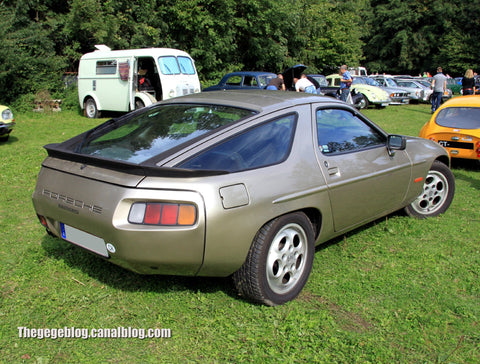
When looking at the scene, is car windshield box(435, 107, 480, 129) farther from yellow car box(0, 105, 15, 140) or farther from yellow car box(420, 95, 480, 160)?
yellow car box(0, 105, 15, 140)

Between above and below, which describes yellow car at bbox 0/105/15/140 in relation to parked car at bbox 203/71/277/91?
below

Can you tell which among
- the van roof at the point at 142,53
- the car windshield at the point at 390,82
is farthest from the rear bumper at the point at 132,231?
the car windshield at the point at 390,82

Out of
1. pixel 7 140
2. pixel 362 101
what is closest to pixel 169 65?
pixel 7 140

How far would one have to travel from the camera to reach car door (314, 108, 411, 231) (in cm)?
358

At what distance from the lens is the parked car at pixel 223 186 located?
2.66 meters

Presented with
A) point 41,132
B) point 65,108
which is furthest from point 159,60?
point 65,108

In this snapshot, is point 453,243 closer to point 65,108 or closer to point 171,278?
point 171,278

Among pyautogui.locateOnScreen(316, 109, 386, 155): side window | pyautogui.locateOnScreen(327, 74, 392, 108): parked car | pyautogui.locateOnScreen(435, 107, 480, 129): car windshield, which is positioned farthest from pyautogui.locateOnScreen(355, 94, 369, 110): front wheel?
pyautogui.locateOnScreen(316, 109, 386, 155): side window

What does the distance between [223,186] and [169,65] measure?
1259cm

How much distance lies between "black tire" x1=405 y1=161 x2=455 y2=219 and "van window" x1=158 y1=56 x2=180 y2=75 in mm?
11003

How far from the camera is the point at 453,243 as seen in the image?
4332 mm

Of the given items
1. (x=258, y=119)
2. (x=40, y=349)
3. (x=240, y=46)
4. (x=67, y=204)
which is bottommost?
(x=40, y=349)

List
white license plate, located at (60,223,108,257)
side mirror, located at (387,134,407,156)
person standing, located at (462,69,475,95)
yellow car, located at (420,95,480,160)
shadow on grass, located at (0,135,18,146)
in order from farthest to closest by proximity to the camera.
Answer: person standing, located at (462,69,475,95) < shadow on grass, located at (0,135,18,146) < yellow car, located at (420,95,480,160) < side mirror, located at (387,134,407,156) < white license plate, located at (60,223,108,257)

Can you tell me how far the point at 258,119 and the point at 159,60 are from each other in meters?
11.8
